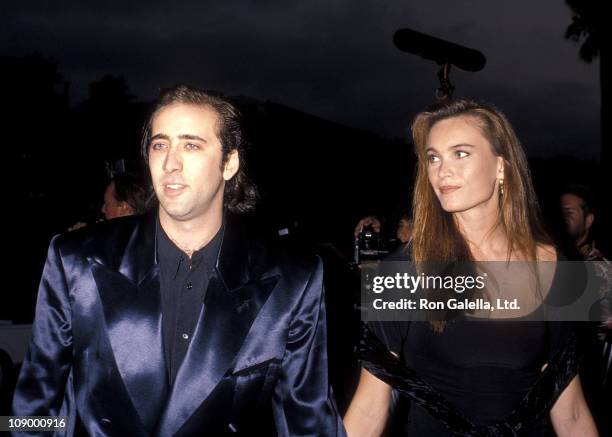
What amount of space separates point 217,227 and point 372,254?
4213 millimetres

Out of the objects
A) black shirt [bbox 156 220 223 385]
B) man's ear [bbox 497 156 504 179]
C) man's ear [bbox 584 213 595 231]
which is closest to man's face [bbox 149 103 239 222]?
black shirt [bbox 156 220 223 385]

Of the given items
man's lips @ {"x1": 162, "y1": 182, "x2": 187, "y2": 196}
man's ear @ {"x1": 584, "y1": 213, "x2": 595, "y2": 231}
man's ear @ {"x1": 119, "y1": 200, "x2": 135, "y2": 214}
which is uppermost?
man's ear @ {"x1": 119, "y1": 200, "x2": 135, "y2": 214}

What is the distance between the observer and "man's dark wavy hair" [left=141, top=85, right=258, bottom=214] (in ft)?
8.42

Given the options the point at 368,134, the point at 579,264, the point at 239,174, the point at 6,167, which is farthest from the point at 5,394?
the point at 6,167

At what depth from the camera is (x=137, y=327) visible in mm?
2217

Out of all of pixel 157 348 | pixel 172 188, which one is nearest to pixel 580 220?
pixel 172 188

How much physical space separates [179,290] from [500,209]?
1.48 meters

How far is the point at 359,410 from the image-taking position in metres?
2.57

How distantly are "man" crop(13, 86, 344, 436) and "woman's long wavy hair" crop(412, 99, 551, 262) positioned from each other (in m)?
0.64

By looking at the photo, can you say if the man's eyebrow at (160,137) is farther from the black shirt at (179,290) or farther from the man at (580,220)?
the man at (580,220)

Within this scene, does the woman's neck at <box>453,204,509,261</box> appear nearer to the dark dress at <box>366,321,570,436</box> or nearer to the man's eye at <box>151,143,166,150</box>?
the dark dress at <box>366,321,570,436</box>

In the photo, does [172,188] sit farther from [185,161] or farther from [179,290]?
[179,290]

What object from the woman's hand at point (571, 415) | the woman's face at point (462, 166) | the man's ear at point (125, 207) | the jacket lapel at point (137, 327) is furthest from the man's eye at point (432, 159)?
the man's ear at point (125, 207)

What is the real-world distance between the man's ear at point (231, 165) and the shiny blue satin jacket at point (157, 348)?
0.36 meters
